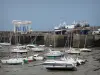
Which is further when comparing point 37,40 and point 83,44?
point 37,40

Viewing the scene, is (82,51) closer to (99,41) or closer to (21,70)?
(99,41)

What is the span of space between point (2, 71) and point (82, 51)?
2306cm

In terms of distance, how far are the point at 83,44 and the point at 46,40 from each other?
12625mm

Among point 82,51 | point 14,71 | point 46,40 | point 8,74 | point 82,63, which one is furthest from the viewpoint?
point 46,40

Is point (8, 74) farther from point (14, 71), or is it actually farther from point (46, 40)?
point (46, 40)

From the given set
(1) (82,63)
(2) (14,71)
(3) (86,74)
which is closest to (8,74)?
(2) (14,71)

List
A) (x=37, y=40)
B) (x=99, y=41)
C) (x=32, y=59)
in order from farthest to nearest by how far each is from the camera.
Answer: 1. (x=37, y=40)
2. (x=99, y=41)
3. (x=32, y=59)

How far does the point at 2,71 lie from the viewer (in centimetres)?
2333

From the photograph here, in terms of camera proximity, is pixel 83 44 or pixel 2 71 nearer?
pixel 2 71

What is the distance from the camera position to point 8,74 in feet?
72.1

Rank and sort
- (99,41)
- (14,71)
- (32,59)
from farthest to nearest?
(99,41)
(32,59)
(14,71)

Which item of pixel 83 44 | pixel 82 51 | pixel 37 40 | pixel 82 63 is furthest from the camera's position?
pixel 37 40

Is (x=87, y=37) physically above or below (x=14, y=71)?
above

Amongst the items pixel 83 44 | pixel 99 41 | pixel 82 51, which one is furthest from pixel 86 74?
pixel 99 41
